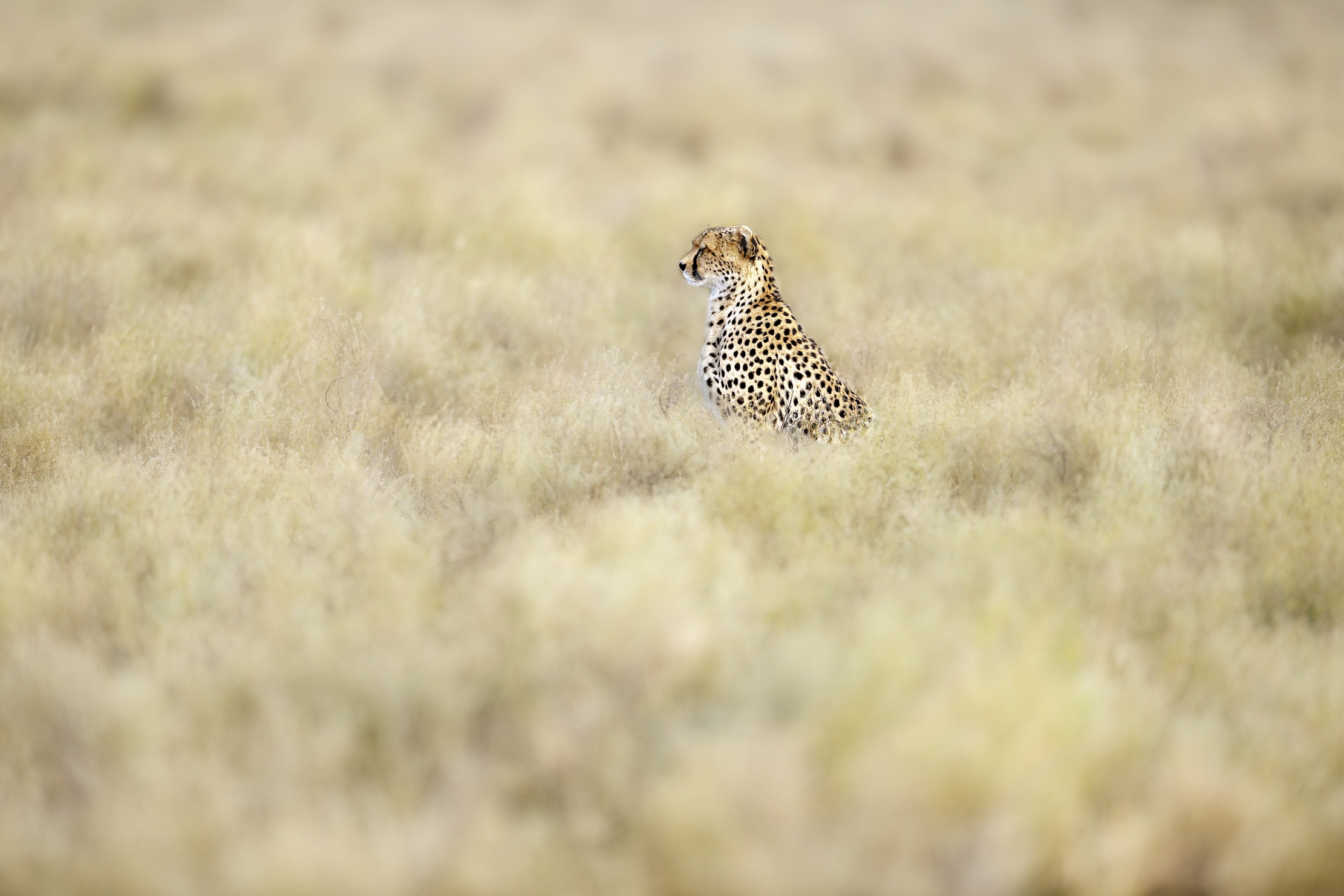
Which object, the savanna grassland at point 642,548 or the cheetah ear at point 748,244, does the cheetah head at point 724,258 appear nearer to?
the cheetah ear at point 748,244

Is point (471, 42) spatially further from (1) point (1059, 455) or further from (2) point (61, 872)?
(2) point (61, 872)

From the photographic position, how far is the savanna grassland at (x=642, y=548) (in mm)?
2365

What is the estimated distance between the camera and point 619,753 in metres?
2.48

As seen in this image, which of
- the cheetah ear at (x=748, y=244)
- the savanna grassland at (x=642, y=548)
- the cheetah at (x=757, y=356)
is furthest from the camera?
the cheetah ear at (x=748, y=244)

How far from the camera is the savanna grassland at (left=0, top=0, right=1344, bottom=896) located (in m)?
2.37

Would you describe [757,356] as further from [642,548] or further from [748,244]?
[642,548]

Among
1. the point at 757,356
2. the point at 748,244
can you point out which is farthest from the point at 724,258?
the point at 757,356

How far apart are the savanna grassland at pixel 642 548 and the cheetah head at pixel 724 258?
1.67ft

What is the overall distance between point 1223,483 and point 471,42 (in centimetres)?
1364

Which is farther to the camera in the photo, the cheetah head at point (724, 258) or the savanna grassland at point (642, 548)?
the cheetah head at point (724, 258)

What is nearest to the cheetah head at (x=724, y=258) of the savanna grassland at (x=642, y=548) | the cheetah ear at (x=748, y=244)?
the cheetah ear at (x=748, y=244)

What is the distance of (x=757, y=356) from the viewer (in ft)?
15.0

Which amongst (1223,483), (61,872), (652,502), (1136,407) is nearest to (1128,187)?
(1136,407)

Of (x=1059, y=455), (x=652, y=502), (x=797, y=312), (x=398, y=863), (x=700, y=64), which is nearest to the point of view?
(x=398, y=863)
